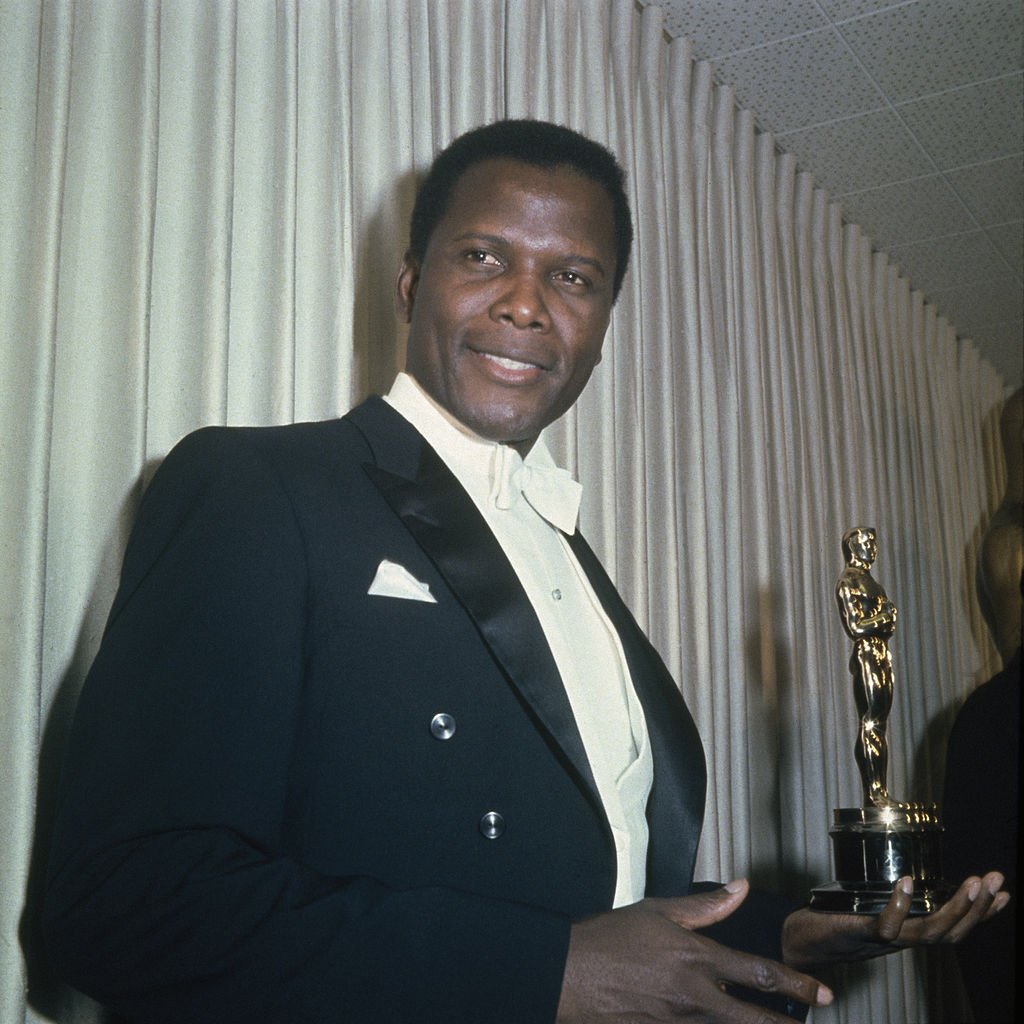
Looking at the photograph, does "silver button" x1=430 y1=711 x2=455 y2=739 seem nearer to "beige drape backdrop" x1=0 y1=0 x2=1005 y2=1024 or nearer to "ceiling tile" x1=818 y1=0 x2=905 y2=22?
"beige drape backdrop" x1=0 y1=0 x2=1005 y2=1024

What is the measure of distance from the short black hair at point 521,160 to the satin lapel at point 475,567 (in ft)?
1.58

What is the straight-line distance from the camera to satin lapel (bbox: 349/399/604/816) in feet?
4.17

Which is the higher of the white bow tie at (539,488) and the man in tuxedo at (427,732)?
the white bow tie at (539,488)

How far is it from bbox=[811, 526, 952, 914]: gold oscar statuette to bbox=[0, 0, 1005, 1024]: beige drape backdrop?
873 millimetres

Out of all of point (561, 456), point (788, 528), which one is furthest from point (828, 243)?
point (561, 456)

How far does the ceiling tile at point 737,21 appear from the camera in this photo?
3.06 metres

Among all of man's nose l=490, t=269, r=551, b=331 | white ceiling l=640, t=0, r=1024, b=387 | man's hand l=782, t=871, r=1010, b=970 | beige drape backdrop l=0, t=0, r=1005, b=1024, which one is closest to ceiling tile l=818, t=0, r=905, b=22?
white ceiling l=640, t=0, r=1024, b=387

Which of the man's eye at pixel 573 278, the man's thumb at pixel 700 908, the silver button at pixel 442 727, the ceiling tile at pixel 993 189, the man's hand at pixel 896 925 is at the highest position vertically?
the ceiling tile at pixel 993 189

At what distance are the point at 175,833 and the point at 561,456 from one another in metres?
1.62

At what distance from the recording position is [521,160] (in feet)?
5.58

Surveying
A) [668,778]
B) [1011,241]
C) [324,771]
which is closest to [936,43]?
[1011,241]

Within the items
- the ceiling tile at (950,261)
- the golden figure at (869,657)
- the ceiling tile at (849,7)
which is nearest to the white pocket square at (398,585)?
the golden figure at (869,657)

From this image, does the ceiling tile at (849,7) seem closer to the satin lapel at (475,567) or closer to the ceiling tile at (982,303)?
the ceiling tile at (982,303)

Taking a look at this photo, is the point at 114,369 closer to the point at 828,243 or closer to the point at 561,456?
the point at 561,456
